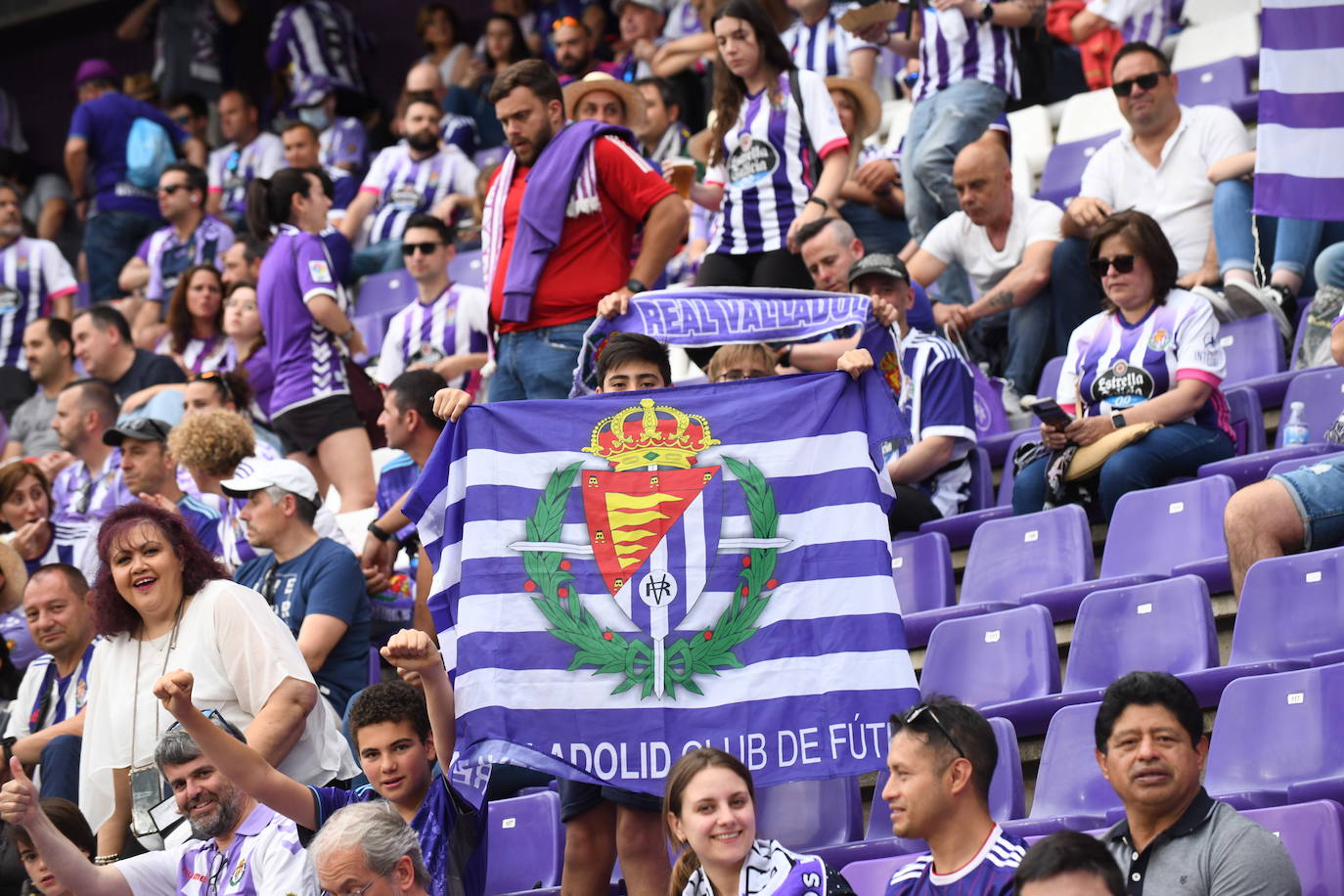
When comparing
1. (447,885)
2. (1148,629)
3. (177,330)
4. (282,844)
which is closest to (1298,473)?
(1148,629)

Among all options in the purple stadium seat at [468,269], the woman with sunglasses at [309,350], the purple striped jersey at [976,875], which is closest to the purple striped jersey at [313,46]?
the purple stadium seat at [468,269]

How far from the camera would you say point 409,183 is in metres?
11.9

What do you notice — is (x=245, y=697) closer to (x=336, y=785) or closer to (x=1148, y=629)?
(x=336, y=785)

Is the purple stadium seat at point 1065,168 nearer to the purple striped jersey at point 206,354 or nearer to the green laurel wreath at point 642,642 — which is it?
the purple striped jersey at point 206,354

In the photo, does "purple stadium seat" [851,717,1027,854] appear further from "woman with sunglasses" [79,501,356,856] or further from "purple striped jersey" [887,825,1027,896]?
"woman with sunglasses" [79,501,356,856]

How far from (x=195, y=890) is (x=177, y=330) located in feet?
17.9

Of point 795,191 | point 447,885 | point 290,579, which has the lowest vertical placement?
point 447,885

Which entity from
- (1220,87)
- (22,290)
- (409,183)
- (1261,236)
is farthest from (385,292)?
(1261,236)

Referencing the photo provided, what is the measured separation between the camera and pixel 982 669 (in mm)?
5410

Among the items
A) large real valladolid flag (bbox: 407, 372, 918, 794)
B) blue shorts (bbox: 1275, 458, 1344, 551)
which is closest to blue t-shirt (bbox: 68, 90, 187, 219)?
large real valladolid flag (bbox: 407, 372, 918, 794)

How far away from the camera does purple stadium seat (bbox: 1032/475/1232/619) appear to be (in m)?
5.56

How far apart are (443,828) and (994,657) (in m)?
1.62

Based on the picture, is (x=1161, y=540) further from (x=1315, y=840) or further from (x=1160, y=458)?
(x=1315, y=840)

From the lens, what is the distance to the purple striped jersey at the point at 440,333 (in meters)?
8.92
